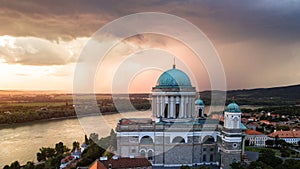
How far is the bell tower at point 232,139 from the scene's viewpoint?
13930 mm

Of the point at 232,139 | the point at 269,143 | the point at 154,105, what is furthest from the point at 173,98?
the point at 269,143

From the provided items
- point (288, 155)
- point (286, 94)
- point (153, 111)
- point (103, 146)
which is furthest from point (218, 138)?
point (286, 94)

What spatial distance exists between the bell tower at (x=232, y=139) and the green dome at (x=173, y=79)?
3.49m

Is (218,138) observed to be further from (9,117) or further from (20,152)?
(9,117)

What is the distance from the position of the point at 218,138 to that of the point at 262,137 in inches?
475

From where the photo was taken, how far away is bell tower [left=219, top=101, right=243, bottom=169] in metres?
13.9

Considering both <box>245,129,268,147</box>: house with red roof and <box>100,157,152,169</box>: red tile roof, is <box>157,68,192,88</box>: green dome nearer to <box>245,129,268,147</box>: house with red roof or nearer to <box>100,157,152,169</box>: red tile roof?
<box>100,157,152,169</box>: red tile roof

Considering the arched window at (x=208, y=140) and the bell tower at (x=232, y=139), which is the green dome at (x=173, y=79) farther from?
the bell tower at (x=232, y=139)

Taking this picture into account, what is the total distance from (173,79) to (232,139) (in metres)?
4.96

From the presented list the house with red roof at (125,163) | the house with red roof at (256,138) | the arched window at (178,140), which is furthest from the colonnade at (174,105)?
the house with red roof at (256,138)

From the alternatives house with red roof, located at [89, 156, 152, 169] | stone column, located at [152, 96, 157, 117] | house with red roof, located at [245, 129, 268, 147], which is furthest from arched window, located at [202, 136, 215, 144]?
house with red roof, located at [245, 129, 268, 147]

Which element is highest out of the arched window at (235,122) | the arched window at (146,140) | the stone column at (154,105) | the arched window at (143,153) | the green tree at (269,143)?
the stone column at (154,105)

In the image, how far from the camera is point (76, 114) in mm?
51938

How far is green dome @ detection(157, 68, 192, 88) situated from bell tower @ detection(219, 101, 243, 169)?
3486mm
